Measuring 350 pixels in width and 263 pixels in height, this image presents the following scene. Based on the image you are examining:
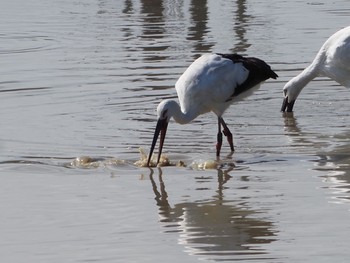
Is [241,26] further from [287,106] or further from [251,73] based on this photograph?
[251,73]

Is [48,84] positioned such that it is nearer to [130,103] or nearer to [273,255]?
[130,103]

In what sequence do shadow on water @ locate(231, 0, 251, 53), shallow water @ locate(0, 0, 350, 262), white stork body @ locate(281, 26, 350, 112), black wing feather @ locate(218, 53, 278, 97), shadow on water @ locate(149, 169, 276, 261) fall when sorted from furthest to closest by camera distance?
shadow on water @ locate(231, 0, 251, 53) < white stork body @ locate(281, 26, 350, 112) < black wing feather @ locate(218, 53, 278, 97) < shallow water @ locate(0, 0, 350, 262) < shadow on water @ locate(149, 169, 276, 261)

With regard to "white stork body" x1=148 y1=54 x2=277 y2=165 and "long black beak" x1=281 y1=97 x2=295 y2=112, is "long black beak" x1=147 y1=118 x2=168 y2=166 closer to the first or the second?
"white stork body" x1=148 y1=54 x2=277 y2=165

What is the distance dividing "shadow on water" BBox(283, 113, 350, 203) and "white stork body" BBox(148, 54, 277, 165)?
0.78 meters

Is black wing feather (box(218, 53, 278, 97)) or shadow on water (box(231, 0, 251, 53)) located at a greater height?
black wing feather (box(218, 53, 278, 97))

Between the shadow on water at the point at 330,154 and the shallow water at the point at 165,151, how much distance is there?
2cm

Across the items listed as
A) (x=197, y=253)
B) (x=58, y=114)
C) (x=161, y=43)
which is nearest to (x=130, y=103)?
(x=58, y=114)

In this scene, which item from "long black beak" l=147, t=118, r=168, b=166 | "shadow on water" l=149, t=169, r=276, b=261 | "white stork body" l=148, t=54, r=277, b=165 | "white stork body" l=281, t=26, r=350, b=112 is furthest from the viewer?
"white stork body" l=281, t=26, r=350, b=112

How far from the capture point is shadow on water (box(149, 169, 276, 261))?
8602 mm

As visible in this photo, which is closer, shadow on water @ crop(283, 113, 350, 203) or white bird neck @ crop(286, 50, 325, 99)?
shadow on water @ crop(283, 113, 350, 203)

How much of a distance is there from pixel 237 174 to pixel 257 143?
54.7 inches

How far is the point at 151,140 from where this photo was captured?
41.7 ft

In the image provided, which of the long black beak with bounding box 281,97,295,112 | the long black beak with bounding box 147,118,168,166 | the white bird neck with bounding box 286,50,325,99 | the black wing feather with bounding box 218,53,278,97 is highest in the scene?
the black wing feather with bounding box 218,53,278,97

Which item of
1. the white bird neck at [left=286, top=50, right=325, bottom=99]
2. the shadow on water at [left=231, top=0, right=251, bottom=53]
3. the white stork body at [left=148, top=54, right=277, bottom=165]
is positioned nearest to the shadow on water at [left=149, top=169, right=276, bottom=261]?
the white stork body at [left=148, top=54, right=277, bottom=165]
